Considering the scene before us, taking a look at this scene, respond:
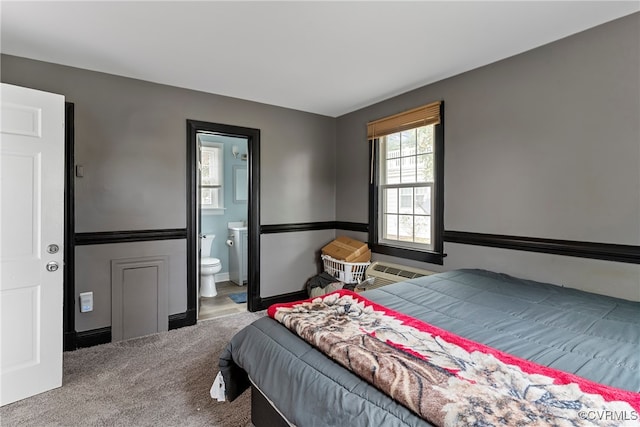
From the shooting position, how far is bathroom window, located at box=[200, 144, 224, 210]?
4805 mm

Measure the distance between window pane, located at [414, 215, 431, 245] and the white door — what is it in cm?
301

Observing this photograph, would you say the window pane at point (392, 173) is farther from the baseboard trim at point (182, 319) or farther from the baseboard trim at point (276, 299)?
the baseboard trim at point (182, 319)

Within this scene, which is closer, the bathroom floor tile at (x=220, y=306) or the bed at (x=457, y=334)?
the bed at (x=457, y=334)

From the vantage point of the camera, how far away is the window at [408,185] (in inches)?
122

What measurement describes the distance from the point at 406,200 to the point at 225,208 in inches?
110

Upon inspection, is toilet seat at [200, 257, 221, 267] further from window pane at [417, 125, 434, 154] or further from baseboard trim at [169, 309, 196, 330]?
window pane at [417, 125, 434, 154]

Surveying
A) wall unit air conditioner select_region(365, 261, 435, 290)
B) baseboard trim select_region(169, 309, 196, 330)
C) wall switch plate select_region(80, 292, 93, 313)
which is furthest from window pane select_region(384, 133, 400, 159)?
wall switch plate select_region(80, 292, 93, 313)

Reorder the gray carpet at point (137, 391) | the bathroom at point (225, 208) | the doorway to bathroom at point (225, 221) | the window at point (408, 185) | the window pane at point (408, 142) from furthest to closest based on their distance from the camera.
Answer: the bathroom at point (225, 208) → the doorway to bathroom at point (225, 221) → the window pane at point (408, 142) → the window at point (408, 185) → the gray carpet at point (137, 391)

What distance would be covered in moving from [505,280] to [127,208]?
324cm

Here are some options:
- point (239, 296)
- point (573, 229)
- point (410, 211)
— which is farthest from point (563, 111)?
point (239, 296)

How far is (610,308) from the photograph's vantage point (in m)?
1.77

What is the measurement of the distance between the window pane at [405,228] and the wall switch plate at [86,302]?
3013 millimetres
